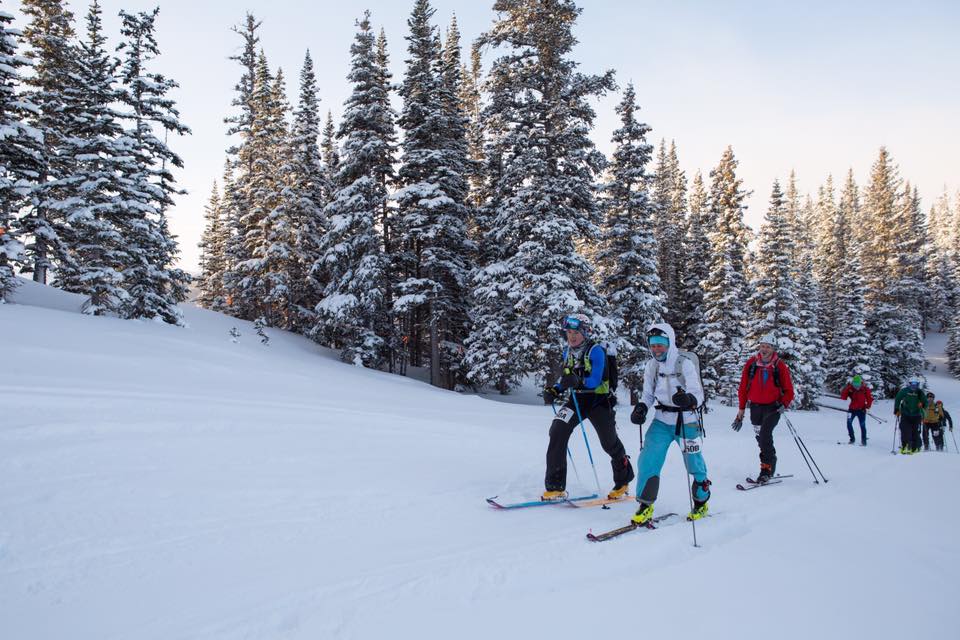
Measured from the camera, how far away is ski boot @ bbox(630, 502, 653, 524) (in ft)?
18.8

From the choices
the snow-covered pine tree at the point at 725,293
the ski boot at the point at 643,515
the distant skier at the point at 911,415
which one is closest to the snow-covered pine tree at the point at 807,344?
the snow-covered pine tree at the point at 725,293

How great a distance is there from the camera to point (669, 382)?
6.28m

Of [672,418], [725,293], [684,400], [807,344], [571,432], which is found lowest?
[571,432]

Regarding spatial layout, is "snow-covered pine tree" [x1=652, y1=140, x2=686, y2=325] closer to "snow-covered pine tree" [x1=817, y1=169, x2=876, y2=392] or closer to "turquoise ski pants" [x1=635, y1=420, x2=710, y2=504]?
"snow-covered pine tree" [x1=817, y1=169, x2=876, y2=392]

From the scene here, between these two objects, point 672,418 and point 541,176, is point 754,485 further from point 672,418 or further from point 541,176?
point 541,176

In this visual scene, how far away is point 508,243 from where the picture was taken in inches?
848

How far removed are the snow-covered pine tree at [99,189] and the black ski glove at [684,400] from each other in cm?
1812

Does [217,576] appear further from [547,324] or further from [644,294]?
[644,294]

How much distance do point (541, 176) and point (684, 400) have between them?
605 inches

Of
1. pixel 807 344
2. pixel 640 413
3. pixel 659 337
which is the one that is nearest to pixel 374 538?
pixel 640 413

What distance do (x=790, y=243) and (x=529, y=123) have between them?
2204 cm

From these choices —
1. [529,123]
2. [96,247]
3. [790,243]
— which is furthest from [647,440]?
[790,243]

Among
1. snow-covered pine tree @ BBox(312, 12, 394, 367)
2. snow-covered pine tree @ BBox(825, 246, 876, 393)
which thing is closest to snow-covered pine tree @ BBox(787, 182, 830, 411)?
snow-covered pine tree @ BBox(825, 246, 876, 393)

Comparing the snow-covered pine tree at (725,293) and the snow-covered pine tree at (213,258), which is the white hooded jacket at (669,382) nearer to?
the snow-covered pine tree at (725,293)
